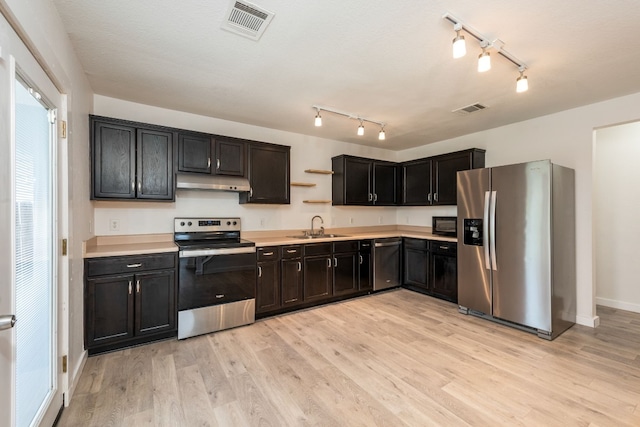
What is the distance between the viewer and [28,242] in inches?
57.1

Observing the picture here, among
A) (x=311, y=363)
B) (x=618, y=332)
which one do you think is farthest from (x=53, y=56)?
(x=618, y=332)

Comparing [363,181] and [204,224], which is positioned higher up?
[363,181]

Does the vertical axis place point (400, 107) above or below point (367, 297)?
above

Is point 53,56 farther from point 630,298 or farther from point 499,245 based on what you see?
point 630,298

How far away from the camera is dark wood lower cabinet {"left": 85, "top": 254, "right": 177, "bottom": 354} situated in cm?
252

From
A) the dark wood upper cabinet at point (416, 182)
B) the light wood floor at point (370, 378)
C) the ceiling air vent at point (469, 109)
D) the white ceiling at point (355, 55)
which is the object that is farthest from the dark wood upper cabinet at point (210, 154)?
the dark wood upper cabinet at point (416, 182)

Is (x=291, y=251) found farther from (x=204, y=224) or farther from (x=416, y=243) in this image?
(x=416, y=243)

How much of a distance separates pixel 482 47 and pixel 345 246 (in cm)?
282

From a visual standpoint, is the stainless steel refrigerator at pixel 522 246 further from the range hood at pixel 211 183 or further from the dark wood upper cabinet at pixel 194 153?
the dark wood upper cabinet at pixel 194 153

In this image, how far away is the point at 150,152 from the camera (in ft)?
9.91

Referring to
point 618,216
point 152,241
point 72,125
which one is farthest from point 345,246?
point 618,216

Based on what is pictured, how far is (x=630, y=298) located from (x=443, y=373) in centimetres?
340

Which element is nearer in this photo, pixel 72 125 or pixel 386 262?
pixel 72 125

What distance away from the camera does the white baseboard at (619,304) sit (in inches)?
144
